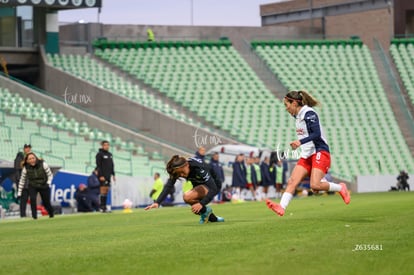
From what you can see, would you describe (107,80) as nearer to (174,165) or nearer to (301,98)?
(174,165)

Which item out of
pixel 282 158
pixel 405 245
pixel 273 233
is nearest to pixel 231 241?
pixel 273 233

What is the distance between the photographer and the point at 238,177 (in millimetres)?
39906

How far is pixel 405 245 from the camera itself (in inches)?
482

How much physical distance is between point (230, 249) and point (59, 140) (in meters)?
27.7

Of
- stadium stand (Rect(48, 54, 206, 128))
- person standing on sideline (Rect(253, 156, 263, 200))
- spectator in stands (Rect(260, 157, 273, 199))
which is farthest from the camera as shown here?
stadium stand (Rect(48, 54, 206, 128))

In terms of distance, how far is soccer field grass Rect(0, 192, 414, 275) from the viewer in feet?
35.2

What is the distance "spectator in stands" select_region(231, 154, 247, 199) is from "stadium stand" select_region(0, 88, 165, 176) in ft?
8.95

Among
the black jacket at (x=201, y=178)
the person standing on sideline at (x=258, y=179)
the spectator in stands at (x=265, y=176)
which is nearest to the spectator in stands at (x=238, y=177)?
the person standing on sideline at (x=258, y=179)

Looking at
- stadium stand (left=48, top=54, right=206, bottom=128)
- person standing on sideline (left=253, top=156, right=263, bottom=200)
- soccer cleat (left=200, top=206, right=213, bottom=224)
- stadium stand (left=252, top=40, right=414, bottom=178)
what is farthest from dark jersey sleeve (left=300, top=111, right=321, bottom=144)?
stadium stand (left=252, top=40, right=414, bottom=178)

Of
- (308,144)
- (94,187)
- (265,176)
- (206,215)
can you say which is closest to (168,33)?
(265,176)

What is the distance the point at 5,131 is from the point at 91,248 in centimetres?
2494

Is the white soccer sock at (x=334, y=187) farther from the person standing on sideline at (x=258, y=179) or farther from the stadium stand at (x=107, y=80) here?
the stadium stand at (x=107, y=80)

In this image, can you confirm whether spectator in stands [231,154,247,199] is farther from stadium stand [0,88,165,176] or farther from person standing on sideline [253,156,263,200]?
stadium stand [0,88,165,176]

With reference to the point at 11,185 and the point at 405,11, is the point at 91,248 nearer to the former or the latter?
the point at 11,185
